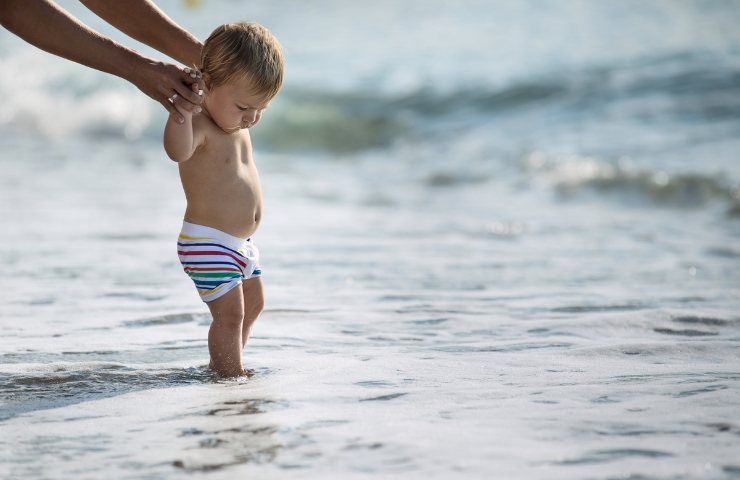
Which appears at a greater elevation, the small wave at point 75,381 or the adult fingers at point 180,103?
the adult fingers at point 180,103

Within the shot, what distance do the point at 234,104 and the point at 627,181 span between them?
20.6 feet

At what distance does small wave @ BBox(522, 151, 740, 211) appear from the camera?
8.34 metres

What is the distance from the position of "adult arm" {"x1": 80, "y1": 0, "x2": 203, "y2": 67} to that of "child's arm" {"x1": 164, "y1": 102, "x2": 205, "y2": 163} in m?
0.39

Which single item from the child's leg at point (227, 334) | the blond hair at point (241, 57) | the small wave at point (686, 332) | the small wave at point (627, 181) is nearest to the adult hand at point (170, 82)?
the blond hair at point (241, 57)

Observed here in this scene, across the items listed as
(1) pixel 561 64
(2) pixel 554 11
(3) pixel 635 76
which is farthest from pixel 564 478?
(2) pixel 554 11

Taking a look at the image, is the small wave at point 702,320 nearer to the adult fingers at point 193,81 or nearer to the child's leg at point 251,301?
the child's leg at point 251,301

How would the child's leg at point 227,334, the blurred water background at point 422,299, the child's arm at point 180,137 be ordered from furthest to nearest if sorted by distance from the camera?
the child's leg at point 227,334 → the child's arm at point 180,137 → the blurred water background at point 422,299

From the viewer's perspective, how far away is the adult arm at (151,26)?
3654mm

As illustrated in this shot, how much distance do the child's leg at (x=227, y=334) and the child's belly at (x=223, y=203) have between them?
0.23 m

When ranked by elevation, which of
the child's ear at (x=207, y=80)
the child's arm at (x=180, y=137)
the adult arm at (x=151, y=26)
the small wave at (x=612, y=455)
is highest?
the adult arm at (x=151, y=26)

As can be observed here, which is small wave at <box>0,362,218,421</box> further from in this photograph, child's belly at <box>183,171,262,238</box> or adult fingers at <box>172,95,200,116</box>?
adult fingers at <box>172,95,200,116</box>

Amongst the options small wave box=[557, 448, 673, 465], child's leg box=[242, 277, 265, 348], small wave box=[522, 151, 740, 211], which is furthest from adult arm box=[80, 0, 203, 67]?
small wave box=[522, 151, 740, 211]

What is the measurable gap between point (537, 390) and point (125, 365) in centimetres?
137

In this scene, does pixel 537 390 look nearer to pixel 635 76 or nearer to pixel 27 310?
pixel 27 310
